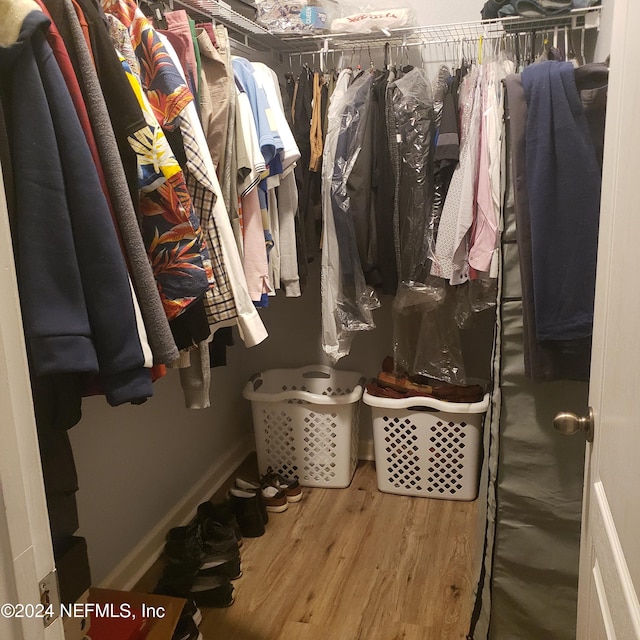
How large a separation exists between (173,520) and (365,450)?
98cm

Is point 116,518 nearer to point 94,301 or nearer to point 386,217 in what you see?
point 94,301

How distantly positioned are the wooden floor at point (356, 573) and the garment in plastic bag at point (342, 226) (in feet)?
2.25

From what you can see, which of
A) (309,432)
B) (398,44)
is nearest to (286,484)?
(309,432)

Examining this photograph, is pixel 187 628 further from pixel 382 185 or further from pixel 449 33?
pixel 449 33

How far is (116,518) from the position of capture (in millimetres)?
1968

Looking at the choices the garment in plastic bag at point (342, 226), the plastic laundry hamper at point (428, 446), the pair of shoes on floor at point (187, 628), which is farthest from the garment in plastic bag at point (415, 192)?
the pair of shoes on floor at point (187, 628)

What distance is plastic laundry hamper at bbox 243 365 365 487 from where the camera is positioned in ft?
8.41

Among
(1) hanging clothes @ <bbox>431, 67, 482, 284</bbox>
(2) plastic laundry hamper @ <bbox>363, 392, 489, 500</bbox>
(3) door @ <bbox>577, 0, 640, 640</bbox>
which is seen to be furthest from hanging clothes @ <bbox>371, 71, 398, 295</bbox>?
(3) door @ <bbox>577, 0, 640, 640</bbox>

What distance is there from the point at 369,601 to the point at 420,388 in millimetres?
837

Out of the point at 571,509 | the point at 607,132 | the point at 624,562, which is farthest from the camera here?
the point at 571,509

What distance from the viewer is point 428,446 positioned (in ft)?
8.10

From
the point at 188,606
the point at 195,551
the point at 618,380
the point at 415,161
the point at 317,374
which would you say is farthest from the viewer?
the point at 317,374

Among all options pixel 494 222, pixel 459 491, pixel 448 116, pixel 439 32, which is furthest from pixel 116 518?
pixel 439 32

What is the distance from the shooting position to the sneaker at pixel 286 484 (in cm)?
253
